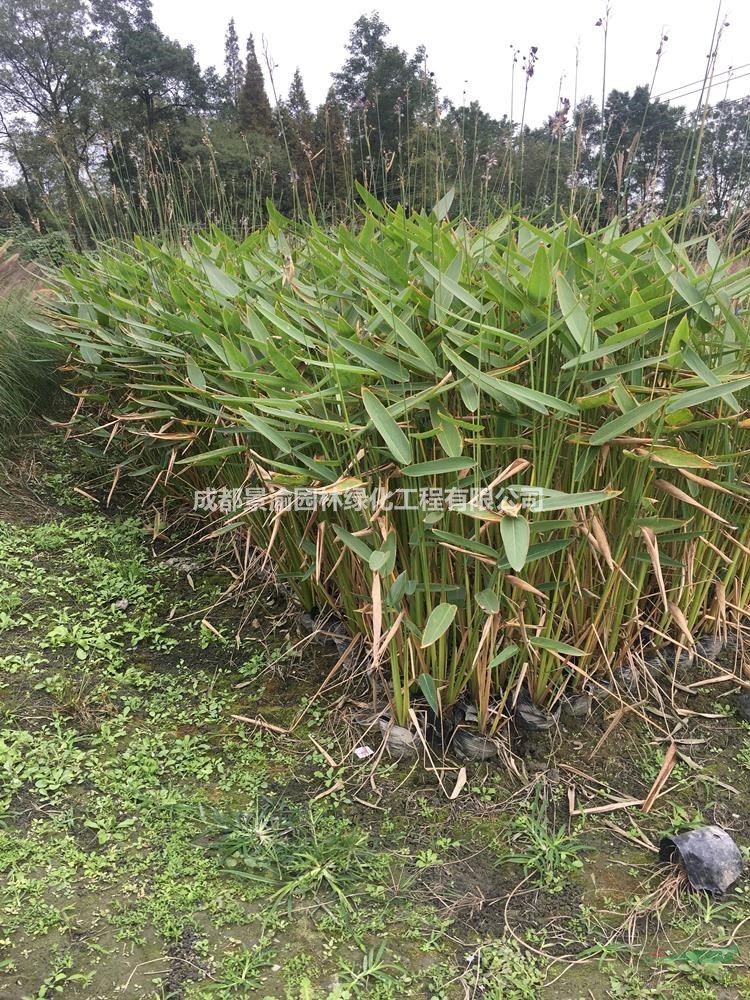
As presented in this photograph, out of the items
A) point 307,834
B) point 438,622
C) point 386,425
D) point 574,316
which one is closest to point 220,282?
point 386,425

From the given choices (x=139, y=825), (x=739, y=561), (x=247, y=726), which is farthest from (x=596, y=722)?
Result: (x=139, y=825)


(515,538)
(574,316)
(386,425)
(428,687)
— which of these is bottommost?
(428,687)

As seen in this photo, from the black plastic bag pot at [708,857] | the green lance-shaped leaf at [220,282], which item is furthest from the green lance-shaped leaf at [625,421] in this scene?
the green lance-shaped leaf at [220,282]

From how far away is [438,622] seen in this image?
47.4 inches

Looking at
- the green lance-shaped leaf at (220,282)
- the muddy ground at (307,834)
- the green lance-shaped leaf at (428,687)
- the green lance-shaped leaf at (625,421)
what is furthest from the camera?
the green lance-shaped leaf at (220,282)

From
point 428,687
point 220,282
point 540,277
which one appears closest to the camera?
point 540,277

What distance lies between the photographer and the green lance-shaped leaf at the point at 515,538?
1078mm

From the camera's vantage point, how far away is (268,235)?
2373 millimetres

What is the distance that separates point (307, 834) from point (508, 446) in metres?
0.85

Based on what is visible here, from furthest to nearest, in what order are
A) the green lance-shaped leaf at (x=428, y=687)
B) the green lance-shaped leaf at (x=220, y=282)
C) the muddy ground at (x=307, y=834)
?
1. the green lance-shaped leaf at (x=220, y=282)
2. the green lance-shaped leaf at (x=428, y=687)
3. the muddy ground at (x=307, y=834)

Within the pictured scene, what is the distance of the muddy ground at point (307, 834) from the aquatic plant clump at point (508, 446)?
0.63ft

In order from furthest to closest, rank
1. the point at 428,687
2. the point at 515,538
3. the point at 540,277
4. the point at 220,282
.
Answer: the point at 220,282
the point at 428,687
the point at 540,277
the point at 515,538

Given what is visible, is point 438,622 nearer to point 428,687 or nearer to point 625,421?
point 428,687

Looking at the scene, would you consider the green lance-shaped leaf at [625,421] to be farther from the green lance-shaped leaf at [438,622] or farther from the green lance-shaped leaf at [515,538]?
the green lance-shaped leaf at [438,622]
